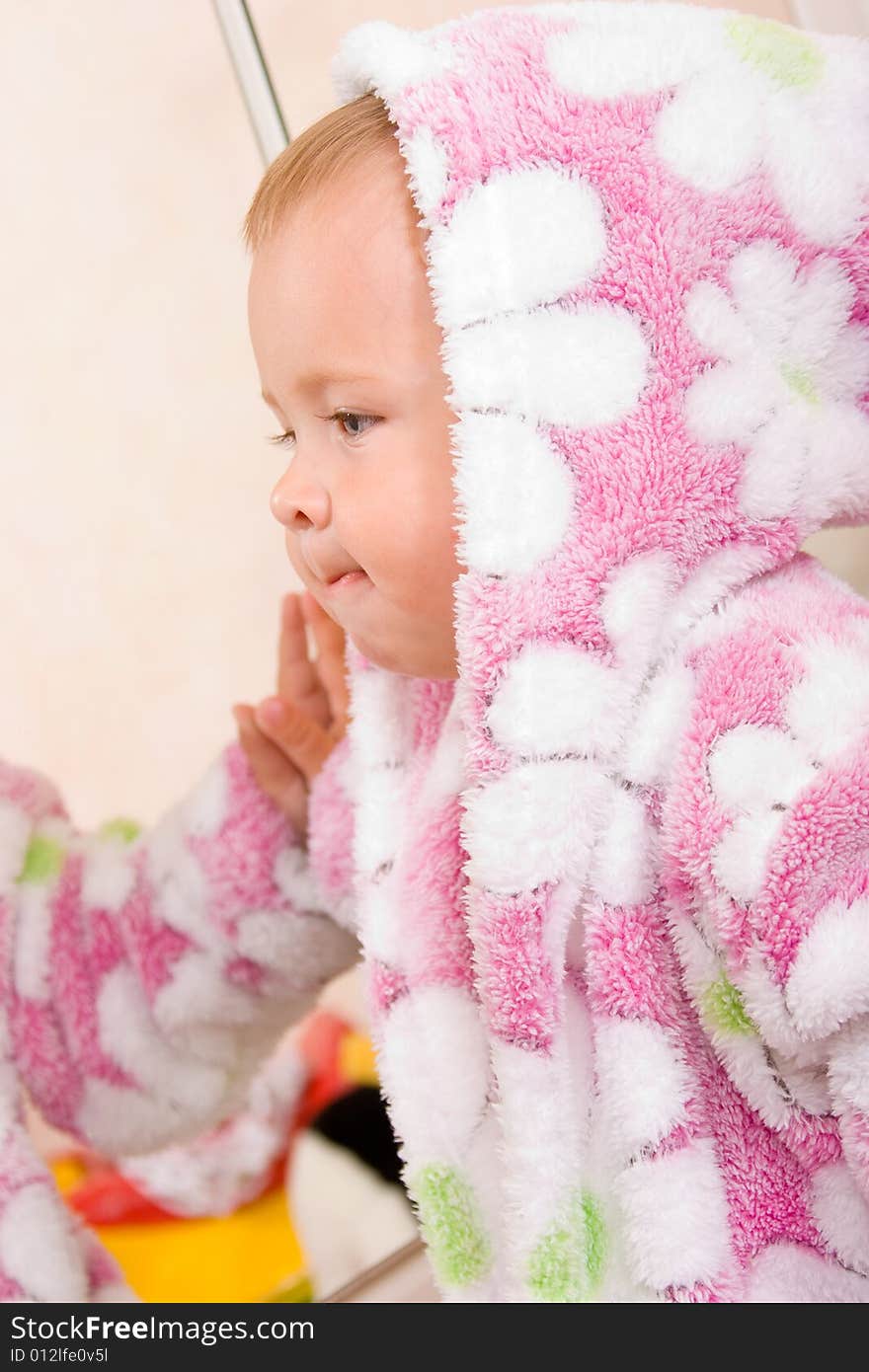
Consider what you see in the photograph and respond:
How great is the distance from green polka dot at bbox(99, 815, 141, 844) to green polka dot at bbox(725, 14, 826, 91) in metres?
0.72

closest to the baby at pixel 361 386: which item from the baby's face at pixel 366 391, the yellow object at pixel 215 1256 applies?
the baby's face at pixel 366 391

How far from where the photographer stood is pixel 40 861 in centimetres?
100

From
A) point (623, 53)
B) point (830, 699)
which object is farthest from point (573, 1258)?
point (623, 53)

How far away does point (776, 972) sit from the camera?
1.94ft

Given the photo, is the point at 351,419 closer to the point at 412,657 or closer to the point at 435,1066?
the point at 412,657

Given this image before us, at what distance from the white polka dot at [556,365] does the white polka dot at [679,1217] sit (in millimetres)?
382

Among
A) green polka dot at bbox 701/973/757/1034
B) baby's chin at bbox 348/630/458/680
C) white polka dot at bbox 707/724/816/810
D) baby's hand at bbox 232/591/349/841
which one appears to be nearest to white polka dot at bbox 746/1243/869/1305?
green polka dot at bbox 701/973/757/1034

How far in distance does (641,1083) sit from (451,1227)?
18cm

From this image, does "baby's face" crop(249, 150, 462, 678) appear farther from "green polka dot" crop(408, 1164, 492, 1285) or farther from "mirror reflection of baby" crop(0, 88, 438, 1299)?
"green polka dot" crop(408, 1164, 492, 1285)

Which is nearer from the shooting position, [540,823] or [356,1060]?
[540,823]

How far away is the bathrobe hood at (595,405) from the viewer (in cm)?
67

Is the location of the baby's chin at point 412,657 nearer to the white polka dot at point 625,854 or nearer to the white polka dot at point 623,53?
the white polka dot at point 625,854
